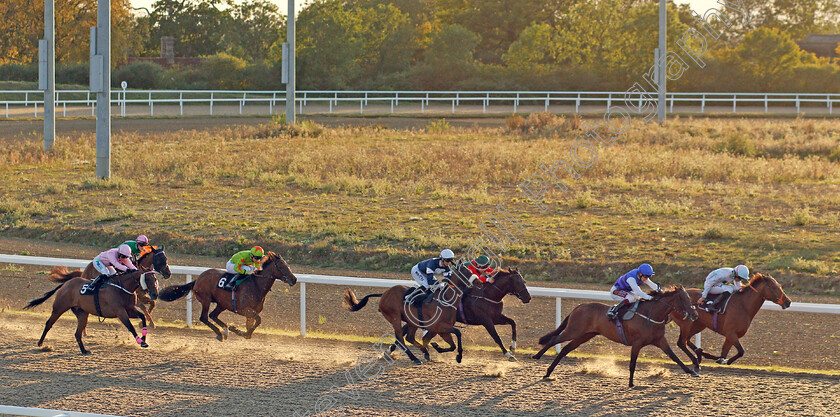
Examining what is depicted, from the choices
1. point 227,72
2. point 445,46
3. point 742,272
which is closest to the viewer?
point 742,272

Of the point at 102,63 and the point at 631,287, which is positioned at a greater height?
the point at 102,63

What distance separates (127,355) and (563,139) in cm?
2480

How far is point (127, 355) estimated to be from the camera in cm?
982

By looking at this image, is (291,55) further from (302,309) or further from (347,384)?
(347,384)

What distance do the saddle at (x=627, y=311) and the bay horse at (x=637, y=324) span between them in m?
0.03

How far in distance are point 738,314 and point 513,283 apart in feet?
7.25

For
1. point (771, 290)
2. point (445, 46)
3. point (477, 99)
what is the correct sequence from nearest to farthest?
point (771, 290) < point (477, 99) < point (445, 46)

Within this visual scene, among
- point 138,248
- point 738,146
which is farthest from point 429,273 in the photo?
point 738,146

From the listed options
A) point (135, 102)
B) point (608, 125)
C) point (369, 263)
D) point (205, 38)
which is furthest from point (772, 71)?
point (205, 38)

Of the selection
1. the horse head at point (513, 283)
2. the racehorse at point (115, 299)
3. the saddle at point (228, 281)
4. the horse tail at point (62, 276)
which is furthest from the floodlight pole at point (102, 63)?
the horse head at point (513, 283)

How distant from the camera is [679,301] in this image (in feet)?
27.3

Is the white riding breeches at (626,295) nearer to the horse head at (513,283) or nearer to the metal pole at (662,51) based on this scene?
the horse head at (513,283)

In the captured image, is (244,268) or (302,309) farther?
(302,309)

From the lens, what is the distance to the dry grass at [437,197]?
15.8 meters
